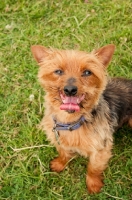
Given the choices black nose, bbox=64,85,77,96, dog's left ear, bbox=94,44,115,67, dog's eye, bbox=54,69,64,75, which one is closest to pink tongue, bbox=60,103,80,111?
black nose, bbox=64,85,77,96

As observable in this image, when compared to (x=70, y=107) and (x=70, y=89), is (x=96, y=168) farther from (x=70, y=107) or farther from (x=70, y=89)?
(x=70, y=89)

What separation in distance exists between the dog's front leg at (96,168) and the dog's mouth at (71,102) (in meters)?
0.76

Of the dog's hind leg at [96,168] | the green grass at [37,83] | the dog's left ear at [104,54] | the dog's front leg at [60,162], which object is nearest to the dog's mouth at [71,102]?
the dog's left ear at [104,54]

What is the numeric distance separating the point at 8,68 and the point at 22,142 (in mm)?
1253

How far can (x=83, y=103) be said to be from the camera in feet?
10.1

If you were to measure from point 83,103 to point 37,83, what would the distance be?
182 cm

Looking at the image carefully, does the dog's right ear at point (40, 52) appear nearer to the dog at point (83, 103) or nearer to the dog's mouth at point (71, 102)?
the dog at point (83, 103)

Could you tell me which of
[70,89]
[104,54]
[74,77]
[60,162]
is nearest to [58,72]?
[74,77]

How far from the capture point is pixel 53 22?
537cm

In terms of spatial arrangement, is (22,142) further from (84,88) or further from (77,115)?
(84,88)

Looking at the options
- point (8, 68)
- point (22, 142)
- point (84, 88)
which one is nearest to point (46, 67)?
point (84, 88)

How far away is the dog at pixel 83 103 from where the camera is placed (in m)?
3.01

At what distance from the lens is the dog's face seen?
2.98m

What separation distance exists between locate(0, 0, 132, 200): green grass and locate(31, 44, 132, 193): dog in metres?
0.21
